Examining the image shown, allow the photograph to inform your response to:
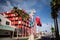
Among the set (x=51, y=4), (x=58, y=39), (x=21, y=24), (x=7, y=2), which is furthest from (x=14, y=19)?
(x=58, y=39)

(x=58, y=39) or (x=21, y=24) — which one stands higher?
(x=21, y=24)

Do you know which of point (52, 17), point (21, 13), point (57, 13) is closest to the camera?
point (57, 13)

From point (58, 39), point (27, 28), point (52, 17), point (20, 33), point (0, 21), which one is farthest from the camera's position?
point (27, 28)

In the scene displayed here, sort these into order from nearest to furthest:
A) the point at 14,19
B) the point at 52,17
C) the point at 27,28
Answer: the point at 52,17 < the point at 14,19 < the point at 27,28

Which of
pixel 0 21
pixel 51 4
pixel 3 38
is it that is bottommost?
pixel 3 38

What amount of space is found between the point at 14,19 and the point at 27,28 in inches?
151

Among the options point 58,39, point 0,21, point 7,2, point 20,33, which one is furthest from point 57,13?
point 20,33

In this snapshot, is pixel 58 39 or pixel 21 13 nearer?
pixel 58 39

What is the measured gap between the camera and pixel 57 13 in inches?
441

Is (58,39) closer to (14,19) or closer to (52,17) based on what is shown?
(52,17)

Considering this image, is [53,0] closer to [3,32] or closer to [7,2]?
[7,2]

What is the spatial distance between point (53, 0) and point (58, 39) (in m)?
3.88

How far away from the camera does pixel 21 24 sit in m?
25.6

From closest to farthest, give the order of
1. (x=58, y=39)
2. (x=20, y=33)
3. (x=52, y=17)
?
(x=58, y=39), (x=52, y=17), (x=20, y=33)
